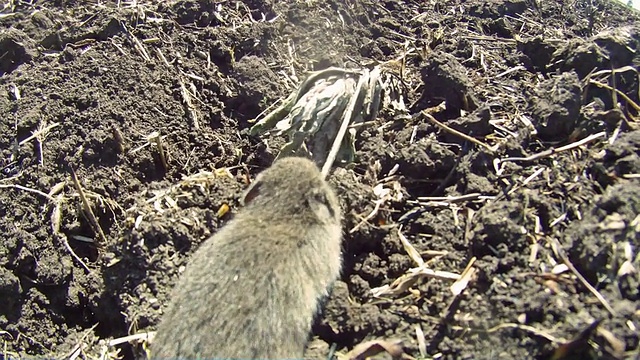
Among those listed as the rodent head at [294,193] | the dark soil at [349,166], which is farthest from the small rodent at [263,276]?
the dark soil at [349,166]

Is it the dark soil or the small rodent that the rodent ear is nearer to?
the small rodent

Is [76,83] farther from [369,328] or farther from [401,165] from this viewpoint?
[369,328]

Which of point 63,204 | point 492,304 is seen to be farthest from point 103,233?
point 492,304

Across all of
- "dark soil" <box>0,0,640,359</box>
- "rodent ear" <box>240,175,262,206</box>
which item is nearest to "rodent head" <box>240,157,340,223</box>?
"rodent ear" <box>240,175,262,206</box>

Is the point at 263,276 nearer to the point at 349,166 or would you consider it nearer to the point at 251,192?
the point at 251,192

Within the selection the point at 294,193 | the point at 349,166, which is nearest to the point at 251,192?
the point at 294,193

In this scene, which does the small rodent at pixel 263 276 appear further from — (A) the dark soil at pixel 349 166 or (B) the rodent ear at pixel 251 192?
(A) the dark soil at pixel 349 166
